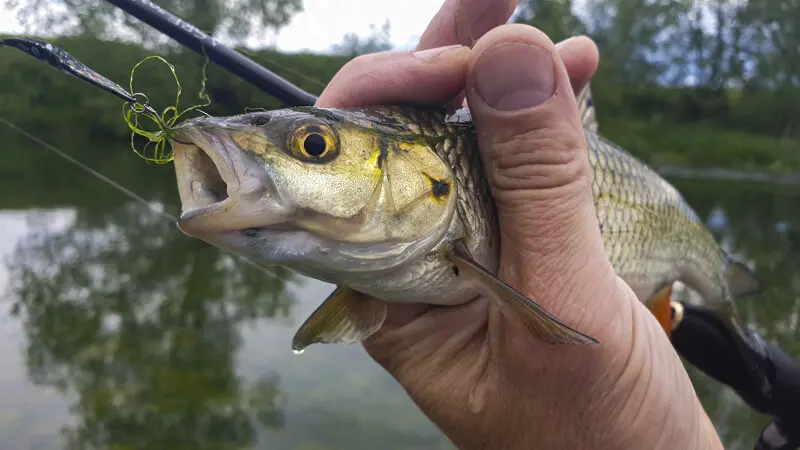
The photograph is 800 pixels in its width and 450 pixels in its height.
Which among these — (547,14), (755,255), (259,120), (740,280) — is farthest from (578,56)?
(547,14)

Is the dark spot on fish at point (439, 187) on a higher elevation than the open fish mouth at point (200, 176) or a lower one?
lower

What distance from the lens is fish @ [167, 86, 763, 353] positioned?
1.26 m

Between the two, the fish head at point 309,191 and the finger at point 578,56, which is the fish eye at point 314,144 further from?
the finger at point 578,56

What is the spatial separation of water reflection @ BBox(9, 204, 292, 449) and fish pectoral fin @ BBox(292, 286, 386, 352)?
9.11 feet

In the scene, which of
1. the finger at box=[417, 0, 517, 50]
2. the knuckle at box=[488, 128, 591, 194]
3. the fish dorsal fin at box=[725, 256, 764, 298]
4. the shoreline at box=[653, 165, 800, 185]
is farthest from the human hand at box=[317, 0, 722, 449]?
the shoreline at box=[653, 165, 800, 185]

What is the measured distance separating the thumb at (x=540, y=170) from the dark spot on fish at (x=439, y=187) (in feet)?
0.45

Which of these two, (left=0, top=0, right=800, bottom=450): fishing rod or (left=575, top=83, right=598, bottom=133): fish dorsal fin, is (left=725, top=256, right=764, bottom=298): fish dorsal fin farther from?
(left=575, top=83, right=598, bottom=133): fish dorsal fin

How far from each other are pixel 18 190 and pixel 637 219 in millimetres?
12282

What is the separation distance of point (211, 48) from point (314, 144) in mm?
964

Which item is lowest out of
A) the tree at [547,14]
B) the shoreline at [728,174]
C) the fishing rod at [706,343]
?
the shoreline at [728,174]

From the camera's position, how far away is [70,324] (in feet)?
21.0

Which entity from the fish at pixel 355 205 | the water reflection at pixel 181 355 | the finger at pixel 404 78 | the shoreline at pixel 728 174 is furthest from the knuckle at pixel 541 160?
the shoreline at pixel 728 174

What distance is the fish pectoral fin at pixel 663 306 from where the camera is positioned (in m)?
2.91

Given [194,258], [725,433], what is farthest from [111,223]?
[725,433]
